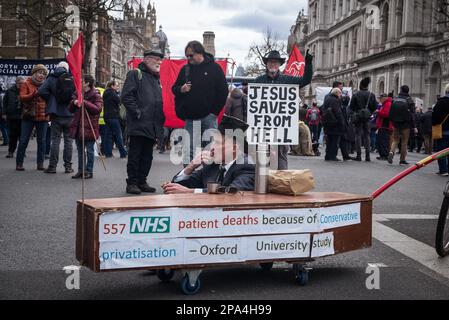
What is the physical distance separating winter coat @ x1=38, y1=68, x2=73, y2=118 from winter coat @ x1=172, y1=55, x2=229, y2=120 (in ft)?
11.0

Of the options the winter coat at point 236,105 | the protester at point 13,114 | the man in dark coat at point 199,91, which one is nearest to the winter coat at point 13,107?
the protester at point 13,114

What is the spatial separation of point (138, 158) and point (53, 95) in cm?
337

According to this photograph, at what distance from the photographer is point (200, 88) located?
995cm

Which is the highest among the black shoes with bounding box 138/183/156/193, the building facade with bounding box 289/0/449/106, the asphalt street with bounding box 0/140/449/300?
the building facade with bounding box 289/0/449/106

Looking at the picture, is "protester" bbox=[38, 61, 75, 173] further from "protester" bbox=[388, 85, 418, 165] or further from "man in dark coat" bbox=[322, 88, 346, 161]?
"protester" bbox=[388, 85, 418, 165]

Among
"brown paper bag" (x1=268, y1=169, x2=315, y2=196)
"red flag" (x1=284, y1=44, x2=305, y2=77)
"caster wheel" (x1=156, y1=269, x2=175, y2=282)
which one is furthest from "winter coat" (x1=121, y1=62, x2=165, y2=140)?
"red flag" (x1=284, y1=44, x2=305, y2=77)

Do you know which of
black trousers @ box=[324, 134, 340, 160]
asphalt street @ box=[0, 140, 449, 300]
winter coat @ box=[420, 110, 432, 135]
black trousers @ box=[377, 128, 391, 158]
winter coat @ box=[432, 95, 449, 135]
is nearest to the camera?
asphalt street @ box=[0, 140, 449, 300]

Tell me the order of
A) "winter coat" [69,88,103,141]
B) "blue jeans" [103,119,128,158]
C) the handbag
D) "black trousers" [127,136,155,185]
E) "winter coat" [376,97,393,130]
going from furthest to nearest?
"winter coat" [376,97,393,130] < "blue jeans" [103,119,128,158] < the handbag < "winter coat" [69,88,103,141] < "black trousers" [127,136,155,185]

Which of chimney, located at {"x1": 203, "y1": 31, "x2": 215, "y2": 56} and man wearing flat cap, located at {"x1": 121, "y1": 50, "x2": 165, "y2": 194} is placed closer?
man wearing flat cap, located at {"x1": 121, "y1": 50, "x2": 165, "y2": 194}

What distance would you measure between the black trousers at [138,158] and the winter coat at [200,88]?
71 centimetres

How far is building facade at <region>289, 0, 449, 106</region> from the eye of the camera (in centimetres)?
5738

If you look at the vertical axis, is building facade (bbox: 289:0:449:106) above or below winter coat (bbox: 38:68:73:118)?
above

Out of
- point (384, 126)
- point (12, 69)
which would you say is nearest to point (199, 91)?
point (384, 126)

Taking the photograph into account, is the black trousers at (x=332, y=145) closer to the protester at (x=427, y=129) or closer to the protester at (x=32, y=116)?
the protester at (x=427, y=129)
